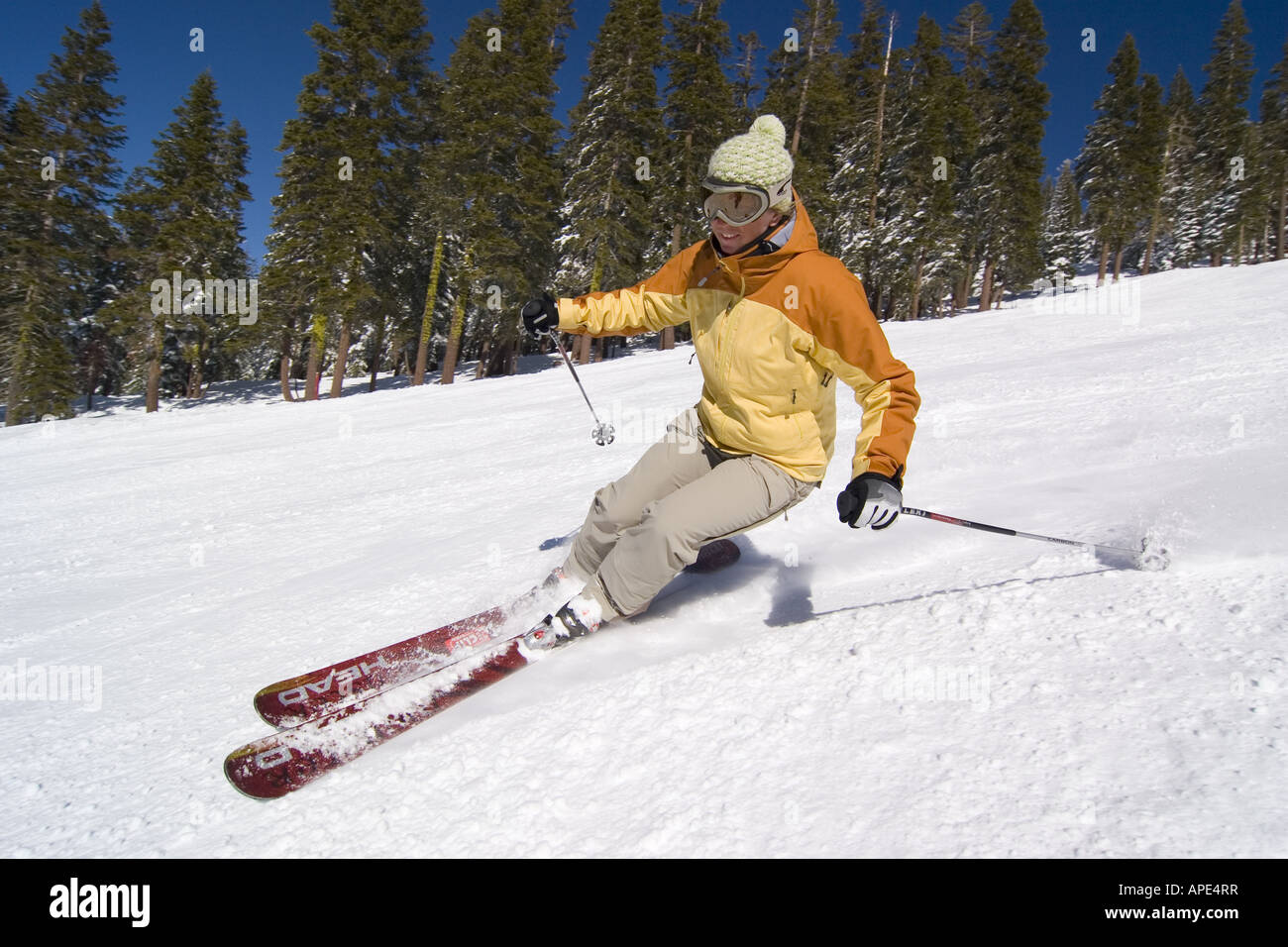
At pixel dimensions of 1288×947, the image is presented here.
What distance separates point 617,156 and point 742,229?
80.9ft

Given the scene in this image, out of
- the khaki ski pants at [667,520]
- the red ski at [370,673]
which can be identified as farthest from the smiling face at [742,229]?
the red ski at [370,673]

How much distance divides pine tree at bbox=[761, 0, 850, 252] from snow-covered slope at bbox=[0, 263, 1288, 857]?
86.7ft

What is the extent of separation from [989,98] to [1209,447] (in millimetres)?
34696

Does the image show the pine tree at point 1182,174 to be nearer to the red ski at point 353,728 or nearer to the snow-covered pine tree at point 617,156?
the snow-covered pine tree at point 617,156

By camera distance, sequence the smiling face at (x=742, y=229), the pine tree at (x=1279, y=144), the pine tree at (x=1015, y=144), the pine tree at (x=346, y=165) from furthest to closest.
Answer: the pine tree at (x=1279, y=144)
the pine tree at (x=1015, y=144)
the pine tree at (x=346, y=165)
the smiling face at (x=742, y=229)

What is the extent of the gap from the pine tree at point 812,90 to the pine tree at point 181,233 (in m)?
23.1

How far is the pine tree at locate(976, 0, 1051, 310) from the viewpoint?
29438 millimetres

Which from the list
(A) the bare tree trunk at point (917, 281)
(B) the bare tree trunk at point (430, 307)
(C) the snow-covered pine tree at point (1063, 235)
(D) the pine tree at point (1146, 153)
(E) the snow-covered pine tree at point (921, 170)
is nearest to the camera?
(B) the bare tree trunk at point (430, 307)

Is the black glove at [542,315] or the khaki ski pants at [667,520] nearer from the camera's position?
the khaki ski pants at [667,520]

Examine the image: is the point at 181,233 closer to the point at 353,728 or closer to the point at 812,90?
the point at 812,90

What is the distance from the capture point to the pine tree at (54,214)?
2323 cm
